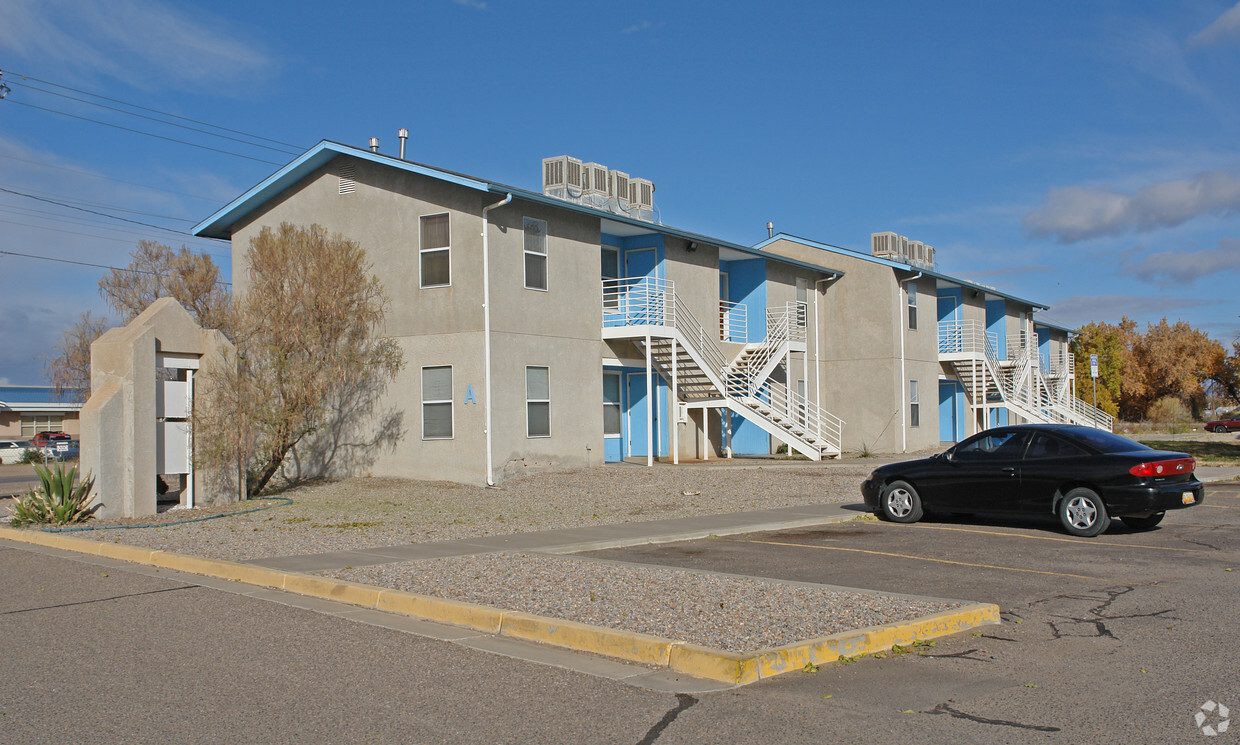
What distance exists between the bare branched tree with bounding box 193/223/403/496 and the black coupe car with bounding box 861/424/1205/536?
10.3 metres

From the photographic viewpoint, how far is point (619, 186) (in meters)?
25.9

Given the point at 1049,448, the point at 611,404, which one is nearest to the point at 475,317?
the point at 611,404

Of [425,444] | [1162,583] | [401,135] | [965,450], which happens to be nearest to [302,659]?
[1162,583]

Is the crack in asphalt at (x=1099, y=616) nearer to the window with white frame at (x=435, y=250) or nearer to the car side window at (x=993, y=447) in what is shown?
the car side window at (x=993, y=447)

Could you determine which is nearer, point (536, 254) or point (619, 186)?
point (536, 254)

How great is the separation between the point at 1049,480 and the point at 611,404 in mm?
13929

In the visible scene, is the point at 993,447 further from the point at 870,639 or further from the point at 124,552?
the point at 124,552

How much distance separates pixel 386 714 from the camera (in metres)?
5.73

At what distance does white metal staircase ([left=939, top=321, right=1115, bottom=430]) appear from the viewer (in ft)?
121

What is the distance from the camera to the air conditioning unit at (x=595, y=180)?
25016 mm

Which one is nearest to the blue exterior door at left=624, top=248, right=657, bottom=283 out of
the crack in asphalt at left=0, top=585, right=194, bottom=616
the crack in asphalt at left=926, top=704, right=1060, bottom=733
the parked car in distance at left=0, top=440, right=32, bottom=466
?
the crack in asphalt at left=0, top=585, right=194, bottom=616

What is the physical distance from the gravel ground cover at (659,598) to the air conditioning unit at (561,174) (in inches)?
595

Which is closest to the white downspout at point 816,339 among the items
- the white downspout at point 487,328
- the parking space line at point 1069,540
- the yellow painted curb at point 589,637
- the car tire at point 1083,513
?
the white downspout at point 487,328

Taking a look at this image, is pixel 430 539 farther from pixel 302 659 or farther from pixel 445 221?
pixel 445 221
